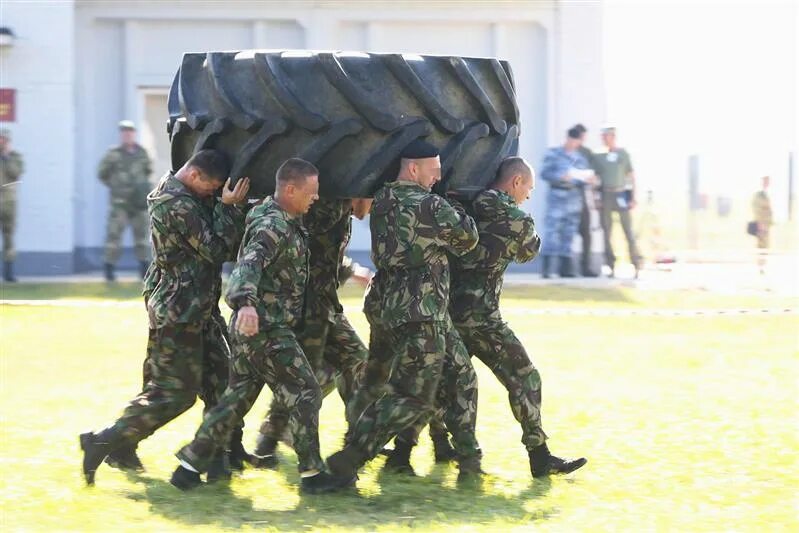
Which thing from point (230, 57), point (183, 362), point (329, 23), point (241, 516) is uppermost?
point (329, 23)

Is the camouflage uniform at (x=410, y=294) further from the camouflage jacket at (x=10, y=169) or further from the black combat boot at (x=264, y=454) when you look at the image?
the camouflage jacket at (x=10, y=169)

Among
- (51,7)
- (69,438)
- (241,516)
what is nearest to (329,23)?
(51,7)

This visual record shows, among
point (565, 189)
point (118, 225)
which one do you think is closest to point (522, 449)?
point (565, 189)

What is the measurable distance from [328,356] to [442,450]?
0.79 metres

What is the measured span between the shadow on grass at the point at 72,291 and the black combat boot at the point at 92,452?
975cm

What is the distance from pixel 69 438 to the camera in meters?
9.27

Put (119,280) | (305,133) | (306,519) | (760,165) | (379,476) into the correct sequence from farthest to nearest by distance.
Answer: (760,165) → (119,280) → (379,476) → (305,133) → (306,519)

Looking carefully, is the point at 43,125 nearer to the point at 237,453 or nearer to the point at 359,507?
the point at 237,453

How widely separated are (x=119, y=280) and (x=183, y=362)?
12068 mm

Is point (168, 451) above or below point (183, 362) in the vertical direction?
below

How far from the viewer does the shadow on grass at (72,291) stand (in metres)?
17.7

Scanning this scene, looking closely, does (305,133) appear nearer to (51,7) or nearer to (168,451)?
(168,451)

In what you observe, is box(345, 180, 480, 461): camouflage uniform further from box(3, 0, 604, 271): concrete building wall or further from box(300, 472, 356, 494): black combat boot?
box(3, 0, 604, 271): concrete building wall

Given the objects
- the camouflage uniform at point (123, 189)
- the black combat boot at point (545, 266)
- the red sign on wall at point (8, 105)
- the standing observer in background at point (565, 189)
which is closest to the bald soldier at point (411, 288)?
the camouflage uniform at point (123, 189)
